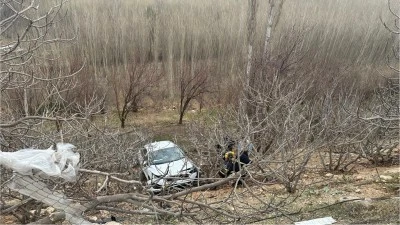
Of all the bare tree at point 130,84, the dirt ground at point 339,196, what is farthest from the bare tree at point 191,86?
the dirt ground at point 339,196

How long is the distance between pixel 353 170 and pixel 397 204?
2.96 meters

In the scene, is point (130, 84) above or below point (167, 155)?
below

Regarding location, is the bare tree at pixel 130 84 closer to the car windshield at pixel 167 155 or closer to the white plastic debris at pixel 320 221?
the car windshield at pixel 167 155

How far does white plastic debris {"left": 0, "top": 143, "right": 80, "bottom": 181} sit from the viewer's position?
8.77ft

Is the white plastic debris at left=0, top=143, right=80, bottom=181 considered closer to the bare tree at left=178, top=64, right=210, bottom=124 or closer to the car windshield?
the car windshield

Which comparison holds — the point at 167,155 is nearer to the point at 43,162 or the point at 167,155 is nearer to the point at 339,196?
the point at 339,196

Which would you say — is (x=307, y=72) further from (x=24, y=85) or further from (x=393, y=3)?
(x=24, y=85)

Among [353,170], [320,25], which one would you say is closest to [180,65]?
[320,25]

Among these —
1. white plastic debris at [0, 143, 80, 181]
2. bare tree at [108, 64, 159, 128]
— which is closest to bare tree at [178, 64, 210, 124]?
bare tree at [108, 64, 159, 128]

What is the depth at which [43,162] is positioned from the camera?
108 inches

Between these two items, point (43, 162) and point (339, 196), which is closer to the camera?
point (43, 162)

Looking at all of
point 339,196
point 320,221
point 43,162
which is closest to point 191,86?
point 339,196

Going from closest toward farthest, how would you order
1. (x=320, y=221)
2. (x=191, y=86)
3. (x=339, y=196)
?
1. (x=320, y=221)
2. (x=339, y=196)
3. (x=191, y=86)

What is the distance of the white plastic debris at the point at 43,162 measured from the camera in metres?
2.67
